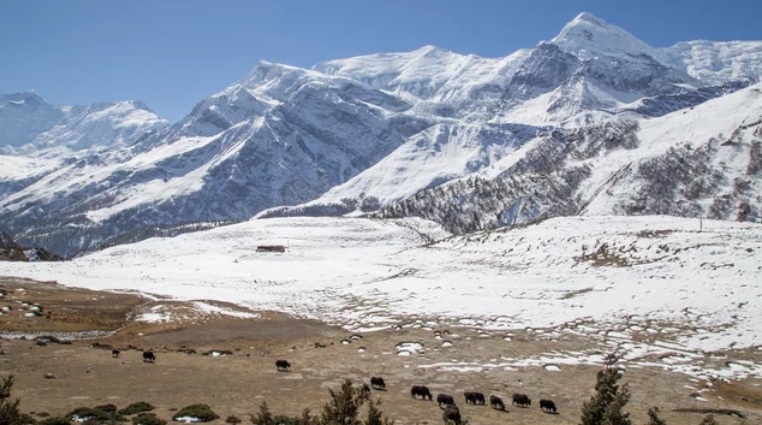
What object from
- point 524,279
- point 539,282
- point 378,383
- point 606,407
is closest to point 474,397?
point 378,383

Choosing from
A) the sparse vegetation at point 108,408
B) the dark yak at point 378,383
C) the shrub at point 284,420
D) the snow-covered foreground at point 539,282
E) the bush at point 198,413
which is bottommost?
the dark yak at point 378,383

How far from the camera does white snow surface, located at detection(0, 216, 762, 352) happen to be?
47.4 meters

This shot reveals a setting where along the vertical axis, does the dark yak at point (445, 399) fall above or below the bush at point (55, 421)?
below

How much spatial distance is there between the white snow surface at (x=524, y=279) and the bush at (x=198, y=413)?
26.4m

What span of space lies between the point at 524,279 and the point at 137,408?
51.9 m

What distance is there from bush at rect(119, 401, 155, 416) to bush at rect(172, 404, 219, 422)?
155 centimetres

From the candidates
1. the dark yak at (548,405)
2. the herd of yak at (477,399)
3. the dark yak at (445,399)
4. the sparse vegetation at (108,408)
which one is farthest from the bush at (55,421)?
the dark yak at (548,405)

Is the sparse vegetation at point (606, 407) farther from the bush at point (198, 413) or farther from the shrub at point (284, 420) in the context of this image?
the bush at point (198, 413)

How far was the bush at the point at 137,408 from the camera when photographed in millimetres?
23348

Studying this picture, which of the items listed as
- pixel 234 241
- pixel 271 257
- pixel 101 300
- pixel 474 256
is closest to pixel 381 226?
pixel 234 241

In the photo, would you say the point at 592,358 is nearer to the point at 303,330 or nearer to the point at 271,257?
the point at 303,330

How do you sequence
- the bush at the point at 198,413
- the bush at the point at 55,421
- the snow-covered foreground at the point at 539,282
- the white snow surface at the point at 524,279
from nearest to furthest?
the bush at the point at 55,421 → the bush at the point at 198,413 → the snow-covered foreground at the point at 539,282 → the white snow surface at the point at 524,279

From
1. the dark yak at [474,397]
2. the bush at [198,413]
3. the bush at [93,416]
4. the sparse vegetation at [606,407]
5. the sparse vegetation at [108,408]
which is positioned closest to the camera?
the sparse vegetation at [606,407]

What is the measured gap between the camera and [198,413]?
76.6ft
